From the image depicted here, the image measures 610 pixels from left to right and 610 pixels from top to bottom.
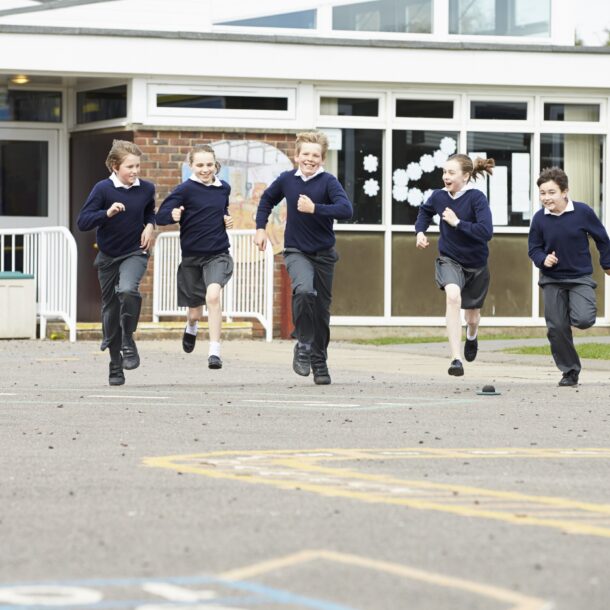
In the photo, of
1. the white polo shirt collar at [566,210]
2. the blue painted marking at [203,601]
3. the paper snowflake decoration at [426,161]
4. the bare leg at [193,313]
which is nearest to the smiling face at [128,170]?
the bare leg at [193,313]

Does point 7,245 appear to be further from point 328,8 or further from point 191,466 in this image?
point 191,466

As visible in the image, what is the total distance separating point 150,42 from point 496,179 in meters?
4.89

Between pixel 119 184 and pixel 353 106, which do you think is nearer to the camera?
pixel 119 184

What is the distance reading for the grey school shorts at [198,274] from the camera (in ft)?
42.5

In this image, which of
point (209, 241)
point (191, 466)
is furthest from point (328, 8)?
point (191, 466)

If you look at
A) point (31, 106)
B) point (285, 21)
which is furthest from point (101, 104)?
point (285, 21)

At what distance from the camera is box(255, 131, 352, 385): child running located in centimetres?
1262

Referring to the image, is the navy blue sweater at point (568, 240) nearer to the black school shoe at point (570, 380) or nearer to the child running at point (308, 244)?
the black school shoe at point (570, 380)

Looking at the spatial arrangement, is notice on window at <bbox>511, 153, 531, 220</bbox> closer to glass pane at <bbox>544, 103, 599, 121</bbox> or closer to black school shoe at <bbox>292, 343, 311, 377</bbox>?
glass pane at <bbox>544, 103, 599, 121</bbox>

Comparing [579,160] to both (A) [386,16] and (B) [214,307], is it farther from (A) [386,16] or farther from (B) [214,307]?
(B) [214,307]

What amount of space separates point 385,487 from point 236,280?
14.2 m

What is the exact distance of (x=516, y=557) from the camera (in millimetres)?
5223

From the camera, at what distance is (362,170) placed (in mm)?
22062

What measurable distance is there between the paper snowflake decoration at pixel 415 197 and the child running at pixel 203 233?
9279 mm
